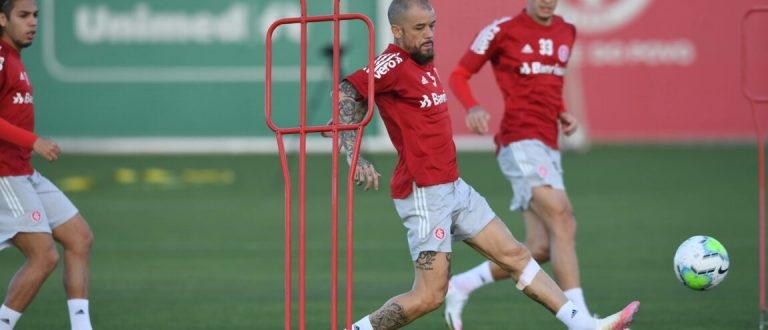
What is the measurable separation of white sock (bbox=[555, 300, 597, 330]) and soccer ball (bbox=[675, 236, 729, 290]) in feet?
2.59

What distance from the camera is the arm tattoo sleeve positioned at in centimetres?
636

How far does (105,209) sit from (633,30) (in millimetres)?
11505

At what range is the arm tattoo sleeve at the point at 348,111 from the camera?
20.9 feet

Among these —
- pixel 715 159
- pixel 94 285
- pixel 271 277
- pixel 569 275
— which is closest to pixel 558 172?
pixel 569 275

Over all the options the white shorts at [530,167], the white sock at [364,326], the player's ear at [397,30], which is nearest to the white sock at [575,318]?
the white sock at [364,326]

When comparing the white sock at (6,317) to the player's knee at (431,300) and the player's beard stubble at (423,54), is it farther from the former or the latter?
the player's beard stubble at (423,54)

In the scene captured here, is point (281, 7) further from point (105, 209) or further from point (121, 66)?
point (105, 209)

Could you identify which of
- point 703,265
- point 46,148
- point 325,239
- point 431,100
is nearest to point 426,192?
point 431,100

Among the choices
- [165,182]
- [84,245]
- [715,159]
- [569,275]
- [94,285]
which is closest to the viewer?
[84,245]

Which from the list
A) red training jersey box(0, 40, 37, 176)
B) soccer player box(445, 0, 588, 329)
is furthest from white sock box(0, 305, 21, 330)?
soccer player box(445, 0, 588, 329)

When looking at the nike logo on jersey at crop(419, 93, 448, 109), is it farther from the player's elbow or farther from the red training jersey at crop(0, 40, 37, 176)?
the red training jersey at crop(0, 40, 37, 176)

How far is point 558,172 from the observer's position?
8.29 meters

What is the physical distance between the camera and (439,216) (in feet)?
22.0

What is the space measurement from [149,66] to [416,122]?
1660 cm
